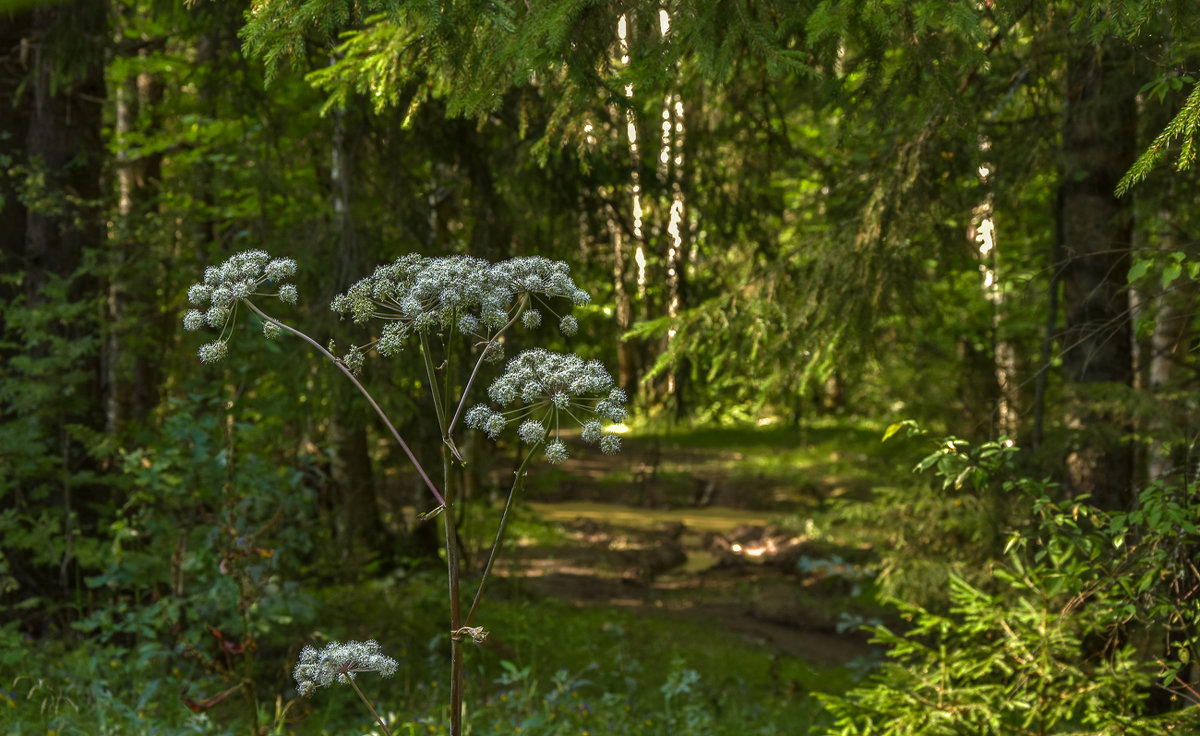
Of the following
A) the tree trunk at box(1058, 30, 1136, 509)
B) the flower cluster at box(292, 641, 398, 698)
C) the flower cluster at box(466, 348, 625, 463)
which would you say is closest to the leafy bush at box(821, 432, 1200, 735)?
the tree trunk at box(1058, 30, 1136, 509)

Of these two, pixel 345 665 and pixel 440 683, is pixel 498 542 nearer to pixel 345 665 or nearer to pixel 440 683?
pixel 345 665

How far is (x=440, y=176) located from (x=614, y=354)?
7.91 feet

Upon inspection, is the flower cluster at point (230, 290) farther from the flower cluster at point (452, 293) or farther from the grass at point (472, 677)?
the grass at point (472, 677)

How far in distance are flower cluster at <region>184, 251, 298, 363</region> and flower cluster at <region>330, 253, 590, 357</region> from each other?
17 centimetres

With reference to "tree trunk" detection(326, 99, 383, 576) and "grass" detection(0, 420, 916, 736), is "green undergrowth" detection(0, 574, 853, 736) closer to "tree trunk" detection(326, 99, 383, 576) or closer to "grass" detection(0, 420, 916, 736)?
"grass" detection(0, 420, 916, 736)

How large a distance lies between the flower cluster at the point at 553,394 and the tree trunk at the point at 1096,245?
3748mm

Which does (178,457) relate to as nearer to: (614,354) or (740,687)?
(740,687)

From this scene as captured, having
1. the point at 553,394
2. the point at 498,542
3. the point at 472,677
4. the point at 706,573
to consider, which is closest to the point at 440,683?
the point at 472,677

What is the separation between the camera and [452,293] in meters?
2.14

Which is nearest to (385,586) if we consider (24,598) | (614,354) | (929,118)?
(24,598)

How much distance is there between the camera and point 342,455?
8.41 metres

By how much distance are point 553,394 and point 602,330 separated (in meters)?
6.59

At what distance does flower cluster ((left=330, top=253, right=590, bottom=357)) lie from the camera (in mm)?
2160

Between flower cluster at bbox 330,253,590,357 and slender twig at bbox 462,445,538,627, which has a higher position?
flower cluster at bbox 330,253,590,357
